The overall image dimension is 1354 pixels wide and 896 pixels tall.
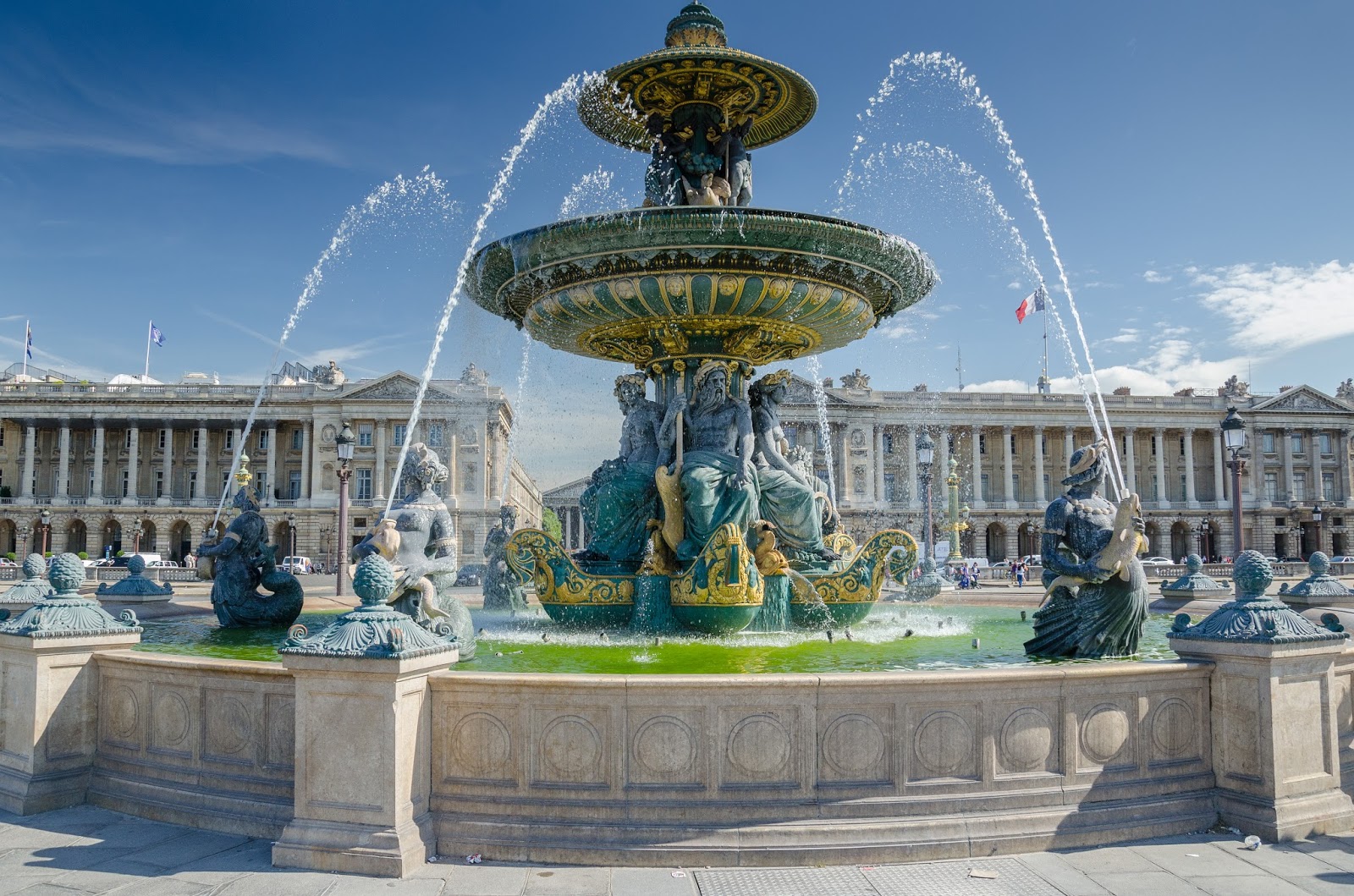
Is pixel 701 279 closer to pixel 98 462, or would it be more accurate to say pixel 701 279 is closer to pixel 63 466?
pixel 98 462

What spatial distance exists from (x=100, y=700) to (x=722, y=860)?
361 centimetres

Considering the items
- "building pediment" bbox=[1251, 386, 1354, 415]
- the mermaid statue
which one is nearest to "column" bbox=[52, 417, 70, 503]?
the mermaid statue

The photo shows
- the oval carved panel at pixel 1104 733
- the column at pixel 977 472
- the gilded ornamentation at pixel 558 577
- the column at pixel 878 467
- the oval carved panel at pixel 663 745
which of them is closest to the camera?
the oval carved panel at pixel 663 745

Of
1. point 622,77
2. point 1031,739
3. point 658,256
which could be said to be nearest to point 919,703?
point 1031,739

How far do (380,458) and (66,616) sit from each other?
79854 mm

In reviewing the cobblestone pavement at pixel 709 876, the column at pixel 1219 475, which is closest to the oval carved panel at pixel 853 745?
the cobblestone pavement at pixel 709 876

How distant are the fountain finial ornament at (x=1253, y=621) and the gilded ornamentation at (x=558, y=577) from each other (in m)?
4.76

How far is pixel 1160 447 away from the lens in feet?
287

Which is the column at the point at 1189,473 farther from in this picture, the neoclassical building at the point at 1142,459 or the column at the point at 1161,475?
the column at the point at 1161,475

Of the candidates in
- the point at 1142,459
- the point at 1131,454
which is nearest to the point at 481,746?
the point at 1131,454

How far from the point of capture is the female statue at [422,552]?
21.1 ft

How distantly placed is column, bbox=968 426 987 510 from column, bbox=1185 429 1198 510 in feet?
61.3

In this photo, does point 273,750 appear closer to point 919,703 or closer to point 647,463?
point 919,703

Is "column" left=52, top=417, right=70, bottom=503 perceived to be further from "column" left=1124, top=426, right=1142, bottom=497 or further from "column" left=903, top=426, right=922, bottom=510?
"column" left=1124, top=426, right=1142, bottom=497
